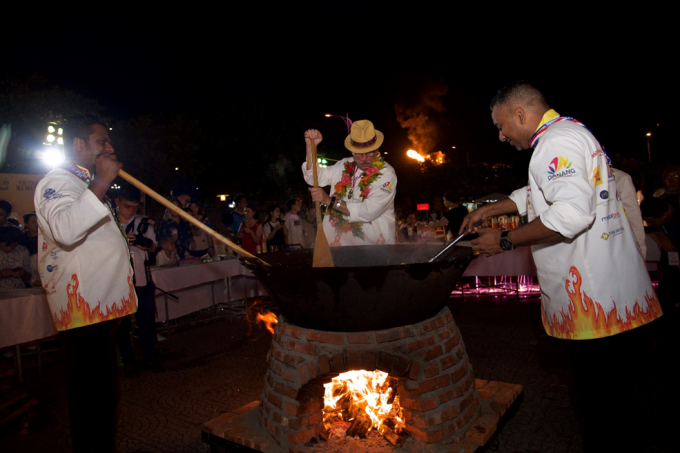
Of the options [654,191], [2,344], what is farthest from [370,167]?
[654,191]

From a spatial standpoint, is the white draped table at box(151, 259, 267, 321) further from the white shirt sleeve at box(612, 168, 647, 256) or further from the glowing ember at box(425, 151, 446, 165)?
the glowing ember at box(425, 151, 446, 165)

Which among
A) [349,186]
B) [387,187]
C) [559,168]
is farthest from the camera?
[349,186]

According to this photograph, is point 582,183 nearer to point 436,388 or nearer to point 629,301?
point 629,301

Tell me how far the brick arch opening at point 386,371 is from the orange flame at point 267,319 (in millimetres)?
3586

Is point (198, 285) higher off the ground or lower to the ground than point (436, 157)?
lower

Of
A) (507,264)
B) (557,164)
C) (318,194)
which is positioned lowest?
(507,264)

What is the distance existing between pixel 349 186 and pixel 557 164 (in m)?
2.30

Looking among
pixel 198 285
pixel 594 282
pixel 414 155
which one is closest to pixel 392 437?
pixel 594 282

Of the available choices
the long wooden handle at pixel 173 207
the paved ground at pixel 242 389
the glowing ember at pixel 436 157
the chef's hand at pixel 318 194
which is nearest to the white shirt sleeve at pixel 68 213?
the long wooden handle at pixel 173 207

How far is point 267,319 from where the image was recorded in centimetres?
652

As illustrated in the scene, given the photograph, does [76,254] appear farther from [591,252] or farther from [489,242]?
[591,252]

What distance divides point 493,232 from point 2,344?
14.1 ft

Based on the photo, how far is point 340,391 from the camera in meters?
2.74

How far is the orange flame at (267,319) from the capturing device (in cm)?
615
